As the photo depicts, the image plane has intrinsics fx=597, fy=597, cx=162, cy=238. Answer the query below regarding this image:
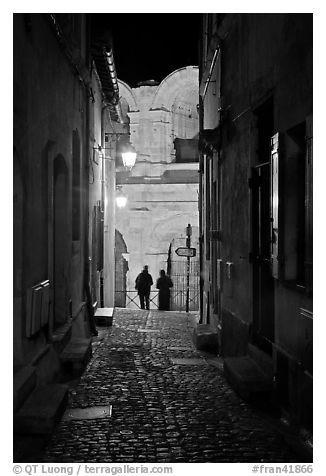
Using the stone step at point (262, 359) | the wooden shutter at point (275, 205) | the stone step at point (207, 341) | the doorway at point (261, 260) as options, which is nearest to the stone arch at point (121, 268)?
the stone step at point (207, 341)

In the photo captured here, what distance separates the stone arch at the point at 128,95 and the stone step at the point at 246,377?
1997 cm

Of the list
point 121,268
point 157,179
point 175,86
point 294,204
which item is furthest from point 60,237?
point 121,268

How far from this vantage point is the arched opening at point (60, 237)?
9562 millimetres

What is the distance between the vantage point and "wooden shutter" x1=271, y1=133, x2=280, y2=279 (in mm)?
6680

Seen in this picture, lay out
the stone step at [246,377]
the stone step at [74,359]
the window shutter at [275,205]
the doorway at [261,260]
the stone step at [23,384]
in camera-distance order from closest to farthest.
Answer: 1. the stone step at [23,384]
2. the window shutter at [275,205]
3. the stone step at [246,377]
4. the doorway at [261,260]
5. the stone step at [74,359]

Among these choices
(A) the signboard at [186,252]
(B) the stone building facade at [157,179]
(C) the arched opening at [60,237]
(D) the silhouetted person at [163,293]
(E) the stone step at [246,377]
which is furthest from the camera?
(B) the stone building facade at [157,179]

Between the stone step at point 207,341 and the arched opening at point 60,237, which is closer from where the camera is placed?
the arched opening at point 60,237

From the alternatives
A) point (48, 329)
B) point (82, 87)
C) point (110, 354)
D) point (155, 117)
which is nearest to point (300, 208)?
point (48, 329)

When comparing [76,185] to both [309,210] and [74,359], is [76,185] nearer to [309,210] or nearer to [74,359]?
[74,359]

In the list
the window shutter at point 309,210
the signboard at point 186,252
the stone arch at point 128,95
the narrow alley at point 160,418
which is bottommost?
the narrow alley at point 160,418

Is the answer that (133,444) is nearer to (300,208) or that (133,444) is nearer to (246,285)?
(300,208)

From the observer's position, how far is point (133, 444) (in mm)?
5828

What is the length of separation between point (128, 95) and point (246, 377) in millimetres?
21036

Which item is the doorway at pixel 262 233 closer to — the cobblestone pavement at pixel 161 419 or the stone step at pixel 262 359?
the stone step at pixel 262 359
